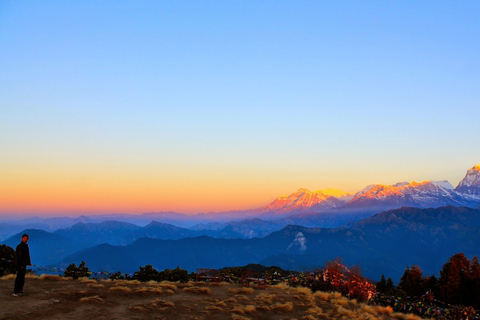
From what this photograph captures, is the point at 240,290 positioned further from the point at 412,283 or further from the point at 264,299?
the point at 412,283

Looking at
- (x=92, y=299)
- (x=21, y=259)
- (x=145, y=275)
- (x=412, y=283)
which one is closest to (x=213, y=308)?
(x=92, y=299)

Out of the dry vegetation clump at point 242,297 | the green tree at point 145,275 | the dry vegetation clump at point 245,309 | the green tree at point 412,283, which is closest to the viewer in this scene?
the dry vegetation clump at point 245,309

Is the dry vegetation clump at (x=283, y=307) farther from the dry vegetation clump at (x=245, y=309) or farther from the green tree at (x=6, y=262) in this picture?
the green tree at (x=6, y=262)

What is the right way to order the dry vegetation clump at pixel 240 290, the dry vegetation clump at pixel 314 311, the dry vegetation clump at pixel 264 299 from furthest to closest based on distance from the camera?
1. the dry vegetation clump at pixel 240 290
2. the dry vegetation clump at pixel 264 299
3. the dry vegetation clump at pixel 314 311

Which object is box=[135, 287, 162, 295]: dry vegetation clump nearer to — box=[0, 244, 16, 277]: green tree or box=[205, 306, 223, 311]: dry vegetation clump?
box=[205, 306, 223, 311]: dry vegetation clump

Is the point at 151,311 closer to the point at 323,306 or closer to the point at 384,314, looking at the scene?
the point at 323,306

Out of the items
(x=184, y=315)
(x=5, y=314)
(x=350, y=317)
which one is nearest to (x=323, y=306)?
(x=350, y=317)

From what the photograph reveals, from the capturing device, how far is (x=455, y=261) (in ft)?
198

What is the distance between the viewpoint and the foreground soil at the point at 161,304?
62.8 feet

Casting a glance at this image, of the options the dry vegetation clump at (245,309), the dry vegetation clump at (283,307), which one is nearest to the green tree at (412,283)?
the dry vegetation clump at (283,307)

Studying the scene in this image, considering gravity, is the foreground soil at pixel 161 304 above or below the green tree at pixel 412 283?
above

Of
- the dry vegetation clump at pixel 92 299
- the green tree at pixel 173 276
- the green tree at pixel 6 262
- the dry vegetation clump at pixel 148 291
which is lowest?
the green tree at pixel 173 276

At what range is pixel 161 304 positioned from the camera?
21.9 m

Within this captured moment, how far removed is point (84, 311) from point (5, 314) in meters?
3.61
